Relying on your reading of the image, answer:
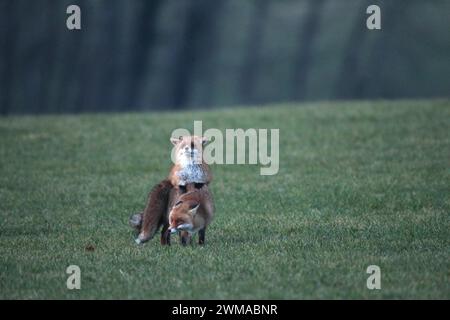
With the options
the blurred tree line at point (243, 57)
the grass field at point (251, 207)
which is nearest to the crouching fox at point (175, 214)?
the grass field at point (251, 207)

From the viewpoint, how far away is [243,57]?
37625mm

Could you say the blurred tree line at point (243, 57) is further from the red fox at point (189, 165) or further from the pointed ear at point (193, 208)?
the pointed ear at point (193, 208)

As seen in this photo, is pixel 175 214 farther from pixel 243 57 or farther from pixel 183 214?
pixel 243 57

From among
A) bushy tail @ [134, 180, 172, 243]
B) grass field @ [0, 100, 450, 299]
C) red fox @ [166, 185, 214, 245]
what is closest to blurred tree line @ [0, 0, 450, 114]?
grass field @ [0, 100, 450, 299]

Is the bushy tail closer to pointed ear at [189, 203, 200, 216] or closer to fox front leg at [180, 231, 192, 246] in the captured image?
fox front leg at [180, 231, 192, 246]

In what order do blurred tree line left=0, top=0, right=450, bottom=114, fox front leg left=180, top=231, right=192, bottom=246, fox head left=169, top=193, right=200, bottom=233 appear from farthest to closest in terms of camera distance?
blurred tree line left=0, top=0, right=450, bottom=114, fox front leg left=180, top=231, right=192, bottom=246, fox head left=169, top=193, right=200, bottom=233

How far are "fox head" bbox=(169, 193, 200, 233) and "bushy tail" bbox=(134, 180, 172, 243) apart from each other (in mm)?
436

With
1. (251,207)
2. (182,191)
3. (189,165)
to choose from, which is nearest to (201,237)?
(182,191)

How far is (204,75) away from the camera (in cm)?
3794

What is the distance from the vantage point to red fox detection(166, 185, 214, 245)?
10820 millimetres

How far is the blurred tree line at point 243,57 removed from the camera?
119 feet

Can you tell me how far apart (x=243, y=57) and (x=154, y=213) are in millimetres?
26767

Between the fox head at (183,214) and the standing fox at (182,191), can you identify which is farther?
the standing fox at (182,191)

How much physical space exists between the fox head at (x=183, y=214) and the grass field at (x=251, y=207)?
36cm
